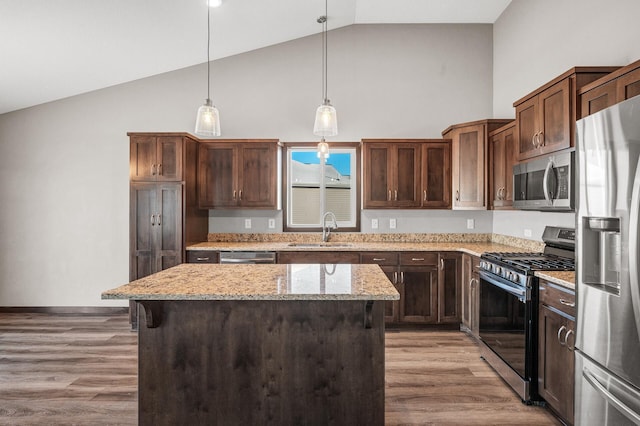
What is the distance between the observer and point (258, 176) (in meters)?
4.57

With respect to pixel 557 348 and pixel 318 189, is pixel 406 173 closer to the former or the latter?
pixel 318 189

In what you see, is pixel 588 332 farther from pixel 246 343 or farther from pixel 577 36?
pixel 577 36

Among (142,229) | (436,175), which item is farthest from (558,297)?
(142,229)

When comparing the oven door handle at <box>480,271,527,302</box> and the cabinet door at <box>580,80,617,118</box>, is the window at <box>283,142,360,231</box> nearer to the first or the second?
the oven door handle at <box>480,271,527,302</box>

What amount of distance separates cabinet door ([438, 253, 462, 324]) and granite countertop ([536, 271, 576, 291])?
5.45 ft

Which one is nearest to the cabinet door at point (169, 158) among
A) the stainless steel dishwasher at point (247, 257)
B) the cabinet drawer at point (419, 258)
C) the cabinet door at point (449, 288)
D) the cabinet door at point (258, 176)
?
the cabinet door at point (258, 176)

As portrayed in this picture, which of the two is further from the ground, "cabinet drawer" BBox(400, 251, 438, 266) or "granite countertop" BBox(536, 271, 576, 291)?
"granite countertop" BBox(536, 271, 576, 291)

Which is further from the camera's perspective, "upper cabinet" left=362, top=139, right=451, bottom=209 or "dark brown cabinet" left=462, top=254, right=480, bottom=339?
"upper cabinet" left=362, top=139, right=451, bottom=209

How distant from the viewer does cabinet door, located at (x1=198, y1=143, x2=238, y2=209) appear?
4.57m

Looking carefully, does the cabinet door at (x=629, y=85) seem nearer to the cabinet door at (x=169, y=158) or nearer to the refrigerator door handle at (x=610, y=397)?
the refrigerator door handle at (x=610, y=397)

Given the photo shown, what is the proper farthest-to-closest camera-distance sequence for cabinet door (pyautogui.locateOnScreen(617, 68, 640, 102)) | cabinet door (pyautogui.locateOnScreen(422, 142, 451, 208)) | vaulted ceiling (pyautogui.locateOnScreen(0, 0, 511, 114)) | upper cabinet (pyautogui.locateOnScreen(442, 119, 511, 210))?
cabinet door (pyautogui.locateOnScreen(422, 142, 451, 208)) < upper cabinet (pyautogui.locateOnScreen(442, 119, 511, 210)) < vaulted ceiling (pyautogui.locateOnScreen(0, 0, 511, 114)) < cabinet door (pyautogui.locateOnScreen(617, 68, 640, 102))

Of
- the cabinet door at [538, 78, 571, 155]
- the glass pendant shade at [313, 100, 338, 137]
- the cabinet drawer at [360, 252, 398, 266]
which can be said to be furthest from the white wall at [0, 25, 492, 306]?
the glass pendant shade at [313, 100, 338, 137]

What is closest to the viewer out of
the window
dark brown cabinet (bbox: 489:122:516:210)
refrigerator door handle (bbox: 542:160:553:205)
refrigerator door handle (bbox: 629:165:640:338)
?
refrigerator door handle (bbox: 629:165:640:338)

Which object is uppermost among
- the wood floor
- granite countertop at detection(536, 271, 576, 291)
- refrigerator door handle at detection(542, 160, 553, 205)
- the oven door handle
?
refrigerator door handle at detection(542, 160, 553, 205)
